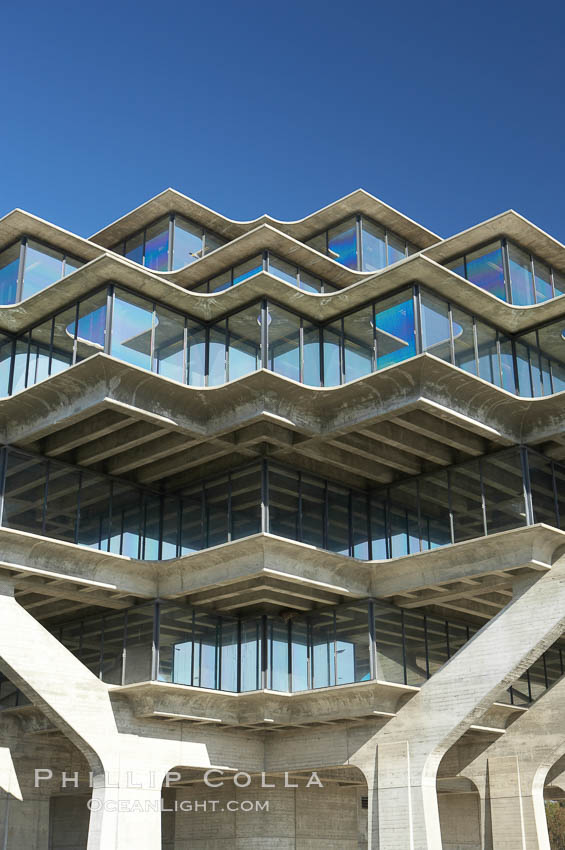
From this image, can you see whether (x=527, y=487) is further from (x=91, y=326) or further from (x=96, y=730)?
(x=96, y=730)

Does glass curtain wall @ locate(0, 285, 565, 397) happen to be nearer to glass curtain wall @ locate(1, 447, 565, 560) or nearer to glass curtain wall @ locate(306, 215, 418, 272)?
→ glass curtain wall @ locate(1, 447, 565, 560)

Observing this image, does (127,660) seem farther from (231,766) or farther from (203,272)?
(203,272)

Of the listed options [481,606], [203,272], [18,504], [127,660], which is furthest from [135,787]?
[203,272]

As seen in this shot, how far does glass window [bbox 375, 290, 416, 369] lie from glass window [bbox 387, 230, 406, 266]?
11421 millimetres

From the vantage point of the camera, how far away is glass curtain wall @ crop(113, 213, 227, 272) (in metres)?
42.4

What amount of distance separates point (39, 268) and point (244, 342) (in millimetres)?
8858

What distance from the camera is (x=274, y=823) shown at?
3884cm

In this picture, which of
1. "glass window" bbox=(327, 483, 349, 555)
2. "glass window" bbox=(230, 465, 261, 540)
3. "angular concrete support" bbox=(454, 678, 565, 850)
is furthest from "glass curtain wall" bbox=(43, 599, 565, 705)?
"angular concrete support" bbox=(454, 678, 565, 850)

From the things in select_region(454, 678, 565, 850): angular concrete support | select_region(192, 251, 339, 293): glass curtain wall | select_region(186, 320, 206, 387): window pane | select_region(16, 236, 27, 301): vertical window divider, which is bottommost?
select_region(454, 678, 565, 850): angular concrete support

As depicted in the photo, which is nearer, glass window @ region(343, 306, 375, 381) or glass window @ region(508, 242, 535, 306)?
glass window @ region(343, 306, 375, 381)

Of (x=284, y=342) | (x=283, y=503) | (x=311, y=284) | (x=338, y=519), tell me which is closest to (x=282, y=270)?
(x=311, y=284)

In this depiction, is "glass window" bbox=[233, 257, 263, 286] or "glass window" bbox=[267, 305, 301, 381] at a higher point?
"glass window" bbox=[233, 257, 263, 286]

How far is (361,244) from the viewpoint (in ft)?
138

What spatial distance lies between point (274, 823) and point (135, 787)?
8.58 meters
